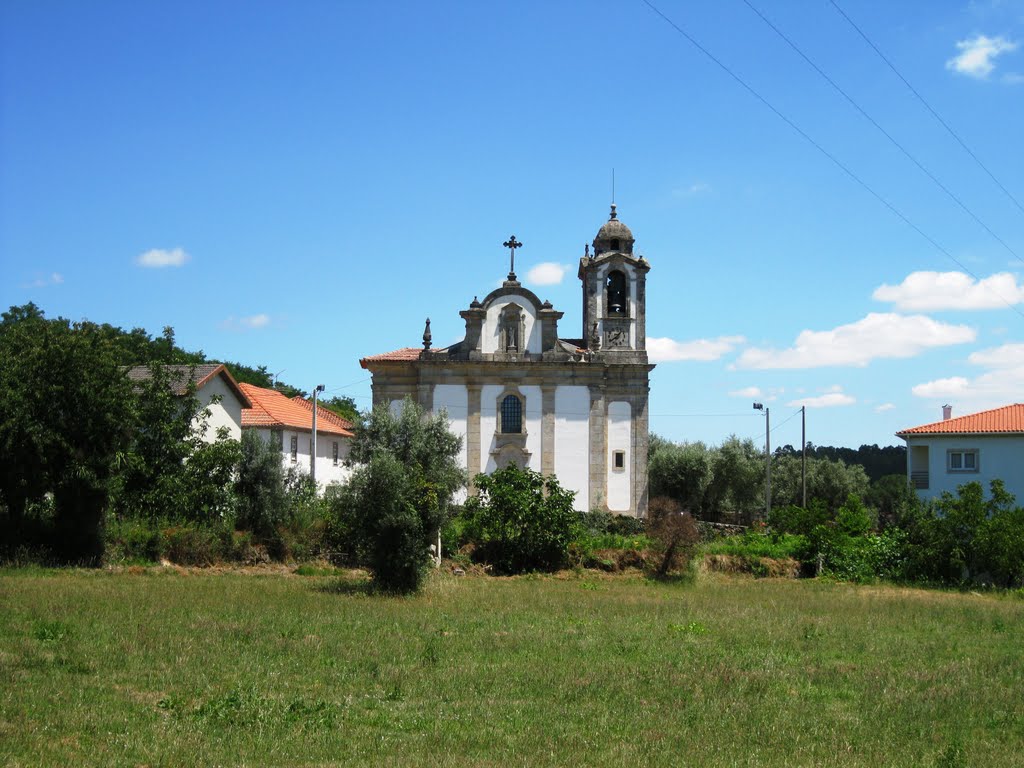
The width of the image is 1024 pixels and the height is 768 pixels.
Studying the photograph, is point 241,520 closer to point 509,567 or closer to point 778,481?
point 509,567

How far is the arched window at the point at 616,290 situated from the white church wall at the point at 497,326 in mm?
4319

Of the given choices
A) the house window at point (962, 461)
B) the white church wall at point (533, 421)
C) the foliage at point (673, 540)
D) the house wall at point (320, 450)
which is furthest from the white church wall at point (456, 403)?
the house window at point (962, 461)

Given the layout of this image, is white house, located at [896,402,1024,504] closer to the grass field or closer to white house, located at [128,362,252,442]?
the grass field

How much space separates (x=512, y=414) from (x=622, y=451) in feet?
17.9

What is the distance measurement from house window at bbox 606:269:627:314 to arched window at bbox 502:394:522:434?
6.81m

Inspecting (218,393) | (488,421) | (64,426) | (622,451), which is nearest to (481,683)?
(64,426)

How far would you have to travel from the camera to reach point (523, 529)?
31734mm

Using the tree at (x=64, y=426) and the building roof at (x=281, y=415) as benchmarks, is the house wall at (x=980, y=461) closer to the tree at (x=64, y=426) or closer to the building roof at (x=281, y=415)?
the building roof at (x=281, y=415)

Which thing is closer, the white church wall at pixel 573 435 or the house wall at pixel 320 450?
the white church wall at pixel 573 435

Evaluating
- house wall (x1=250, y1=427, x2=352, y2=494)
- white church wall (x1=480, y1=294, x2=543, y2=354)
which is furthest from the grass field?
house wall (x1=250, y1=427, x2=352, y2=494)

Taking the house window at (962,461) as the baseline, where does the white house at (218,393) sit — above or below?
above

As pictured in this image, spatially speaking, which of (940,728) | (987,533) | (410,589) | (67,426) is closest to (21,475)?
(67,426)

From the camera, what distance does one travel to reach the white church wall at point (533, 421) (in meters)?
46.1

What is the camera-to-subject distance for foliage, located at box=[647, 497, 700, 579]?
30.9 meters
